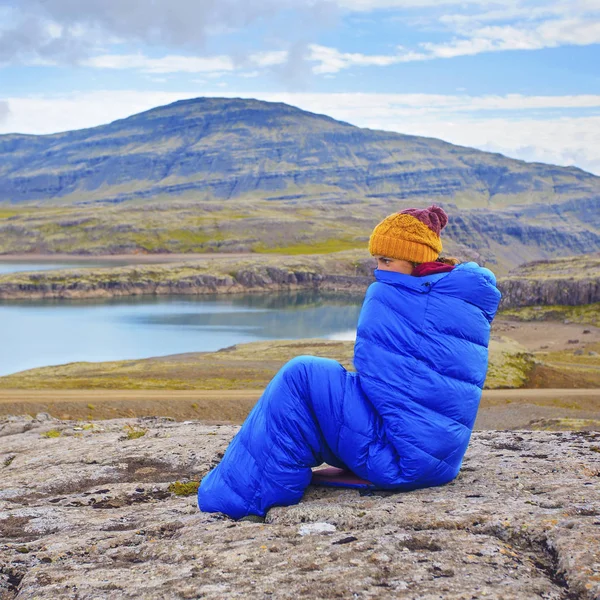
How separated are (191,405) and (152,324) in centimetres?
5949

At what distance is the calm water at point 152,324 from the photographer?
70419mm

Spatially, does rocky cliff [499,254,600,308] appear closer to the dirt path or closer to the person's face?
the dirt path

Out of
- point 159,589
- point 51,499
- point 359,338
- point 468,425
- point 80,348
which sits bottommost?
point 80,348

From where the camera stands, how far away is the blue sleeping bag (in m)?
8.09

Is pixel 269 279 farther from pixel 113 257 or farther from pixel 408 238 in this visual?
pixel 408 238

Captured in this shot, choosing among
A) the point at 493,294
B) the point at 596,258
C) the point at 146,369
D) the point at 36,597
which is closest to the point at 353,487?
the point at 493,294

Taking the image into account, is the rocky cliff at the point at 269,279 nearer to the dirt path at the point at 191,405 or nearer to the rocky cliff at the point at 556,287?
the rocky cliff at the point at 556,287

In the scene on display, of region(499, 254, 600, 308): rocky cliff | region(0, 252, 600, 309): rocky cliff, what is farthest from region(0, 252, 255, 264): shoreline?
region(499, 254, 600, 308): rocky cliff

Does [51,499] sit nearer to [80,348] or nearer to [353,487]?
[353,487]

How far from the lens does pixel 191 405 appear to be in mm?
32906

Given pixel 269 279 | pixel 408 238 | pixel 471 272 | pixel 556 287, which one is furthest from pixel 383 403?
pixel 269 279

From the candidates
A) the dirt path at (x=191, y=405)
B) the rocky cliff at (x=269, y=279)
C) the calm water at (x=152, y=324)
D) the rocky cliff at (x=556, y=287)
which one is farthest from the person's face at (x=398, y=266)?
the rocky cliff at (x=269, y=279)

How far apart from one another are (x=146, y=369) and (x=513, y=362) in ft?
76.5

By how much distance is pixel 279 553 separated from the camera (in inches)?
270
